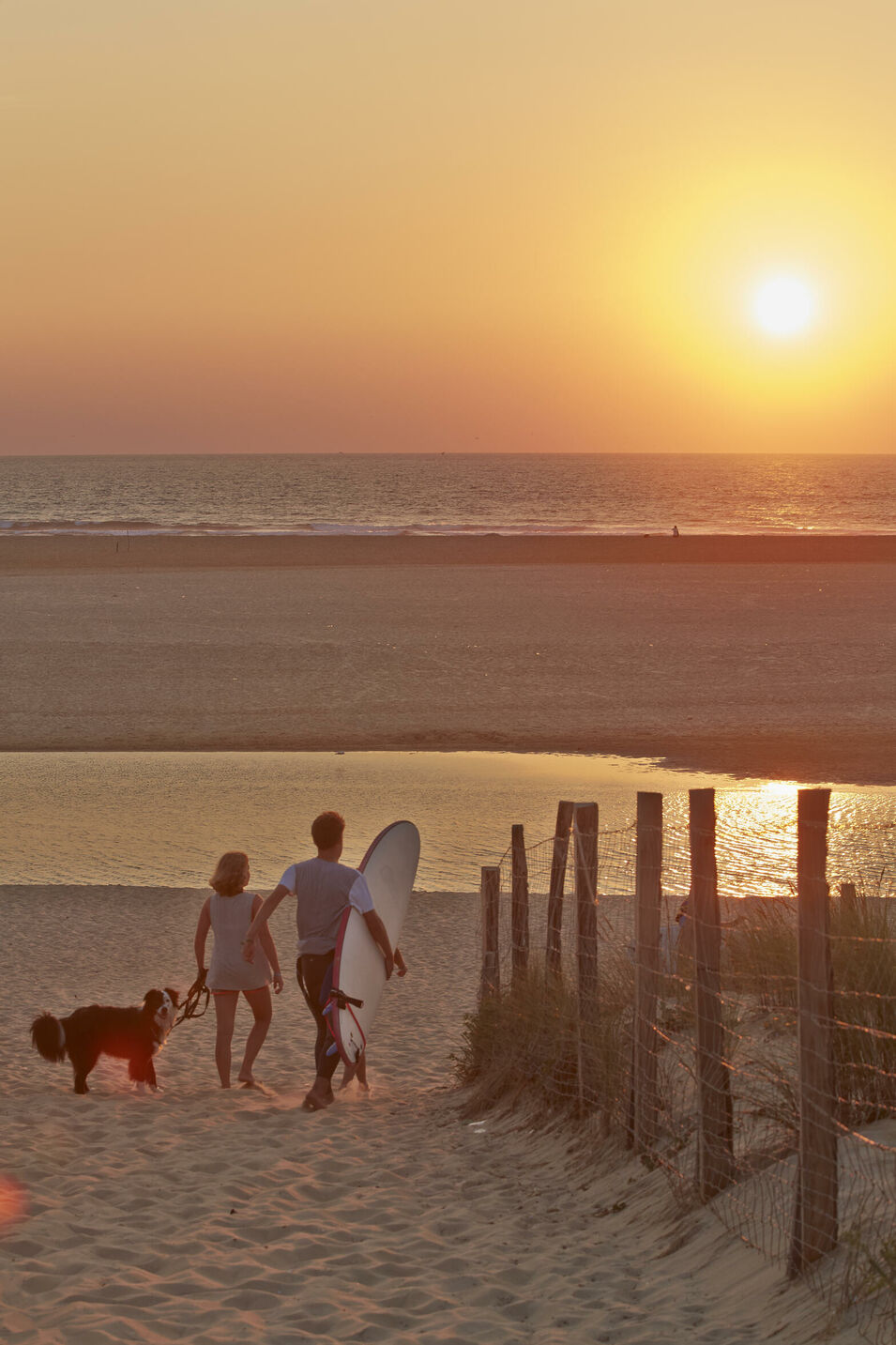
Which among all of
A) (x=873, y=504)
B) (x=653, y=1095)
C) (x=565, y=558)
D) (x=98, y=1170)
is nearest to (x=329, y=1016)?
(x=98, y=1170)

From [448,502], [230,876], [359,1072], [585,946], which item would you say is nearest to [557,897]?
[585,946]

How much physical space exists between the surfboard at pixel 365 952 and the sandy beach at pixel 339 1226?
0.49 m

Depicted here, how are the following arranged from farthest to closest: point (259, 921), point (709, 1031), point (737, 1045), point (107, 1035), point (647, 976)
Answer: point (107, 1035)
point (259, 921)
point (737, 1045)
point (647, 976)
point (709, 1031)

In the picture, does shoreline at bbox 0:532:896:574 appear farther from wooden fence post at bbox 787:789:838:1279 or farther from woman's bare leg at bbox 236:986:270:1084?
wooden fence post at bbox 787:789:838:1279

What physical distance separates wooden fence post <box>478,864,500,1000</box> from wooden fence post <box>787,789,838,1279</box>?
3.91m

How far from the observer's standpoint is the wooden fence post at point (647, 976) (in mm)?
5777

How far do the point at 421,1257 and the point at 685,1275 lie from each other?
1.04 meters

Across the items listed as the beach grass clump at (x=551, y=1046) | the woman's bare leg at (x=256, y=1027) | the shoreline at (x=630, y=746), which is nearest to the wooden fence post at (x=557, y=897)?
the beach grass clump at (x=551, y=1046)

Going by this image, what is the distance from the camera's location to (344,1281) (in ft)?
16.0

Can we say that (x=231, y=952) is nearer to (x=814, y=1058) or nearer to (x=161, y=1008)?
(x=161, y=1008)

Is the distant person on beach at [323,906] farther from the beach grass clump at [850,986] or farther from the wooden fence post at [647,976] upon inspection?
the beach grass clump at [850,986]

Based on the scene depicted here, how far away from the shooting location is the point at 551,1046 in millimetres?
6992

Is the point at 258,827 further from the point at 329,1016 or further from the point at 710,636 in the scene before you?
the point at 710,636

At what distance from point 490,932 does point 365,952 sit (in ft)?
5.02
